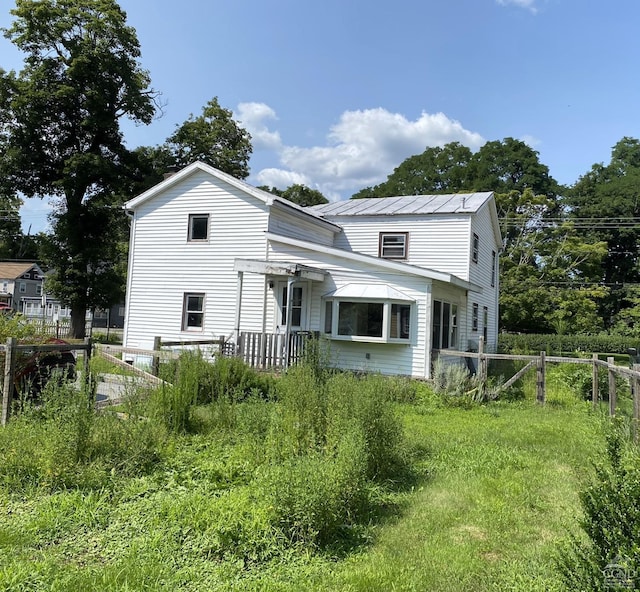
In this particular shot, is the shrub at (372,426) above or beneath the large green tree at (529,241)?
beneath

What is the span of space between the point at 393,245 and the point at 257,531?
16.1 m

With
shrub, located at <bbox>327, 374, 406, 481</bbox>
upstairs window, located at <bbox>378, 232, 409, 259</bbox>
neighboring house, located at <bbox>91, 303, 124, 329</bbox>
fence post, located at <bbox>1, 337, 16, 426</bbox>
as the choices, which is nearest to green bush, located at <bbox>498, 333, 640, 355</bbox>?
upstairs window, located at <bbox>378, 232, 409, 259</bbox>

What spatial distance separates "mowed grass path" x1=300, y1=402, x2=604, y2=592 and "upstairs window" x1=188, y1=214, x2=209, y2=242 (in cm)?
1085

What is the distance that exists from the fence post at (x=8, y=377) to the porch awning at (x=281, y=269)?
294 inches

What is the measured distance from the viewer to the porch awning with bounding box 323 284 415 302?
13.3m

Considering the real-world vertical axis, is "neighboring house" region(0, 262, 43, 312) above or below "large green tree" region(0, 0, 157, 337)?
below

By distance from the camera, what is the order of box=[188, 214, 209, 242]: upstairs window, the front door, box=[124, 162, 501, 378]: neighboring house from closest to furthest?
box=[124, 162, 501, 378]: neighboring house, the front door, box=[188, 214, 209, 242]: upstairs window

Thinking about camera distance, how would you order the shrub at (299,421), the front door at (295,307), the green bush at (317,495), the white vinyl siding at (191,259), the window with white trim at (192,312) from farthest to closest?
the window with white trim at (192,312), the white vinyl siding at (191,259), the front door at (295,307), the shrub at (299,421), the green bush at (317,495)

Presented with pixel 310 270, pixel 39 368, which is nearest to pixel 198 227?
pixel 310 270

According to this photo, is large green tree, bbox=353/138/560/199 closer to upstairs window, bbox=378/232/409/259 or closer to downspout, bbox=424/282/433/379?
upstairs window, bbox=378/232/409/259

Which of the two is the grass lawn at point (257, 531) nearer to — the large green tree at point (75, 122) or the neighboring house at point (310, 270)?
the neighboring house at point (310, 270)

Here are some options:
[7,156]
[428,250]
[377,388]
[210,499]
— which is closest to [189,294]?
[428,250]

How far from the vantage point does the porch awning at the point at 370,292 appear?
13.3 m

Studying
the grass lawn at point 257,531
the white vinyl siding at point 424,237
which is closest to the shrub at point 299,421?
the grass lawn at point 257,531
